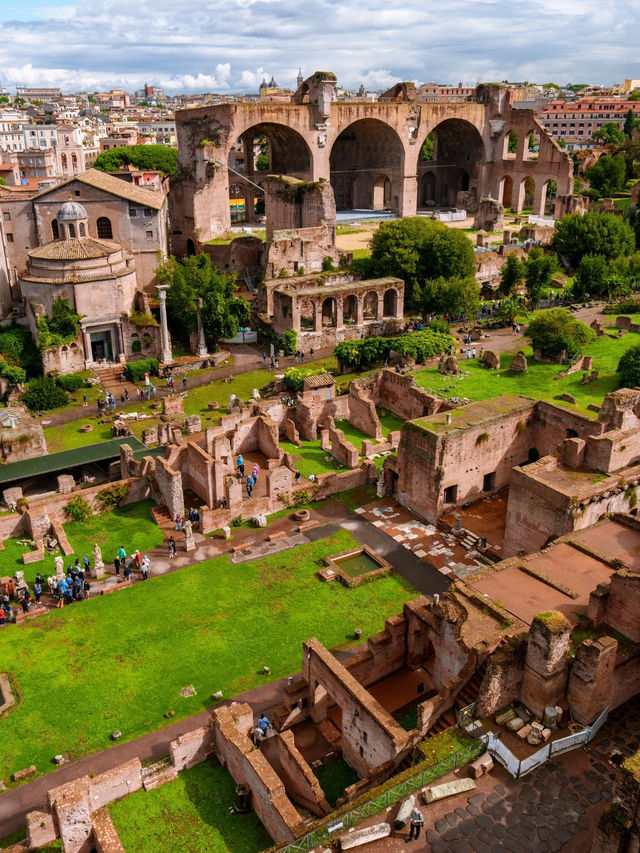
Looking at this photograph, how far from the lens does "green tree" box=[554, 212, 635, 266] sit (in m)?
60.0

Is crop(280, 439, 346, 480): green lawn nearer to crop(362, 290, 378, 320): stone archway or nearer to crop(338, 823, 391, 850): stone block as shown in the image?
crop(362, 290, 378, 320): stone archway

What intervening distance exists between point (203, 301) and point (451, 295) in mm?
16301

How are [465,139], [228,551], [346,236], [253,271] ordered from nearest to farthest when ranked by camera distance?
[228,551], [253,271], [346,236], [465,139]

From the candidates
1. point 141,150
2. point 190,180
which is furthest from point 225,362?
point 141,150

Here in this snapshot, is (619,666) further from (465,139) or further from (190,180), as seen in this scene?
(465,139)

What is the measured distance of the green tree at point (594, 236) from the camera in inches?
2363

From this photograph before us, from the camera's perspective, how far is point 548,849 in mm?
13414

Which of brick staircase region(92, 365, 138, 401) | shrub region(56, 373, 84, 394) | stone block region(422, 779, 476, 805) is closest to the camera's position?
stone block region(422, 779, 476, 805)

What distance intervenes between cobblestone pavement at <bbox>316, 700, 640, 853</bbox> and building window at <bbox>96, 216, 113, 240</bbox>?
43.4m

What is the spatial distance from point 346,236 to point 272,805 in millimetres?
56953

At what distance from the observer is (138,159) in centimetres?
8938

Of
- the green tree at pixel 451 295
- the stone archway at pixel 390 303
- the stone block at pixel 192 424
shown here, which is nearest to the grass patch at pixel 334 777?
the stone block at pixel 192 424

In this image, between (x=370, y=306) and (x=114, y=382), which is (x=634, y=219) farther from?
(x=114, y=382)

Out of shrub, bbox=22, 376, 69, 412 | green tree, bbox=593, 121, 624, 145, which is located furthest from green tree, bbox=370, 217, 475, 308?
green tree, bbox=593, 121, 624, 145
